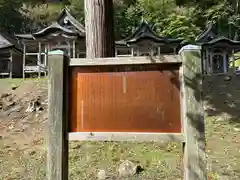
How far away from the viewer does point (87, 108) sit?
11.2ft

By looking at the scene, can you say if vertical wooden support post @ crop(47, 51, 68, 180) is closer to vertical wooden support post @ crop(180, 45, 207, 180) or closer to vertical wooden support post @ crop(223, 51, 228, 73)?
vertical wooden support post @ crop(180, 45, 207, 180)

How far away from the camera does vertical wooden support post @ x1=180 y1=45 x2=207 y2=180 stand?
3205 millimetres

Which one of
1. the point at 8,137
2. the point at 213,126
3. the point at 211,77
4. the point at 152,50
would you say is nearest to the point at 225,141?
the point at 213,126

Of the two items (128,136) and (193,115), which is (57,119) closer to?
(128,136)

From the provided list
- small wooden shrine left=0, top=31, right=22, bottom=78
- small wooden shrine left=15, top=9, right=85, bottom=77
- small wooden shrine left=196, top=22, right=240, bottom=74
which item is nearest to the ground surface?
small wooden shrine left=15, top=9, right=85, bottom=77

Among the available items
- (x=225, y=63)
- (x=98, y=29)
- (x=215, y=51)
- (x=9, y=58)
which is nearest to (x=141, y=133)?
(x=98, y=29)

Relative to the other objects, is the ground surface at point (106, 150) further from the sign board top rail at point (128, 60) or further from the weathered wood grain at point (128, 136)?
the sign board top rail at point (128, 60)

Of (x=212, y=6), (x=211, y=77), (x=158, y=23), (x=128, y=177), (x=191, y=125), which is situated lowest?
(x=128, y=177)

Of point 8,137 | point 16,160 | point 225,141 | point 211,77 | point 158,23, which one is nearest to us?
point 16,160

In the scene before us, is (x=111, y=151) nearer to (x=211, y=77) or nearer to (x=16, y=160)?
(x=16, y=160)

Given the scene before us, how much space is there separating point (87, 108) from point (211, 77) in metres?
16.6

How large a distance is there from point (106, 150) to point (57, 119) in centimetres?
526

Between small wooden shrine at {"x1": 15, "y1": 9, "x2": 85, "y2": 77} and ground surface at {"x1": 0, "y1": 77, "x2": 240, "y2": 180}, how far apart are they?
7.93 metres

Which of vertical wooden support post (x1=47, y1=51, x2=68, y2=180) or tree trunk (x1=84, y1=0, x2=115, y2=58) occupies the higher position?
tree trunk (x1=84, y1=0, x2=115, y2=58)
